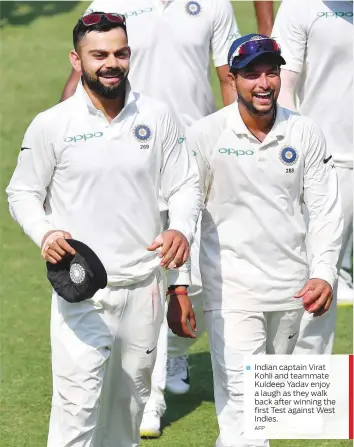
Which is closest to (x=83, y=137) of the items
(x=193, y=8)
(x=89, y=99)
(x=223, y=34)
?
(x=89, y=99)

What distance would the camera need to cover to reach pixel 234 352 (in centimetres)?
619

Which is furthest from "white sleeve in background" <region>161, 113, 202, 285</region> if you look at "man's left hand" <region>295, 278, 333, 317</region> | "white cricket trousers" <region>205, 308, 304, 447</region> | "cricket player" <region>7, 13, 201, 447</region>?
"man's left hand" <region>295, 278, 333, 317</region>

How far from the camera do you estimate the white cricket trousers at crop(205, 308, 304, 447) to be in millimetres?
6184

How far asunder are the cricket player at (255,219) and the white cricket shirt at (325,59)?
139 centimetres

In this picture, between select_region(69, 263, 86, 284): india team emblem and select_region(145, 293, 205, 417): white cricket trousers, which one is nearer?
select_region(69, 263, 86, 284): india team emblem

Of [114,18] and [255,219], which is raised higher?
[114,18]

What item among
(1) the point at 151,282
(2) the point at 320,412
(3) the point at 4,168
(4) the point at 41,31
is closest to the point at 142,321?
(1) the point at 151,282

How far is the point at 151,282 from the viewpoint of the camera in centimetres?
598

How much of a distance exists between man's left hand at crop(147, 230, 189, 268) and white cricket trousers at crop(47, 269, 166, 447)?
34 centimetres

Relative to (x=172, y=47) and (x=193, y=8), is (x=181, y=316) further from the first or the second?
(x=193, y=8)

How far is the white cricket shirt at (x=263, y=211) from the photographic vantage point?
624 cm

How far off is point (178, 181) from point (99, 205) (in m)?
0.43

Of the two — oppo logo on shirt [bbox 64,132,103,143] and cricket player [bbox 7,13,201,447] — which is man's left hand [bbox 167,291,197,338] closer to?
cricket player [bbox 7,13,201,447]

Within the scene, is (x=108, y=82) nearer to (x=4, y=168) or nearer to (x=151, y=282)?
(x=151, y=282)
